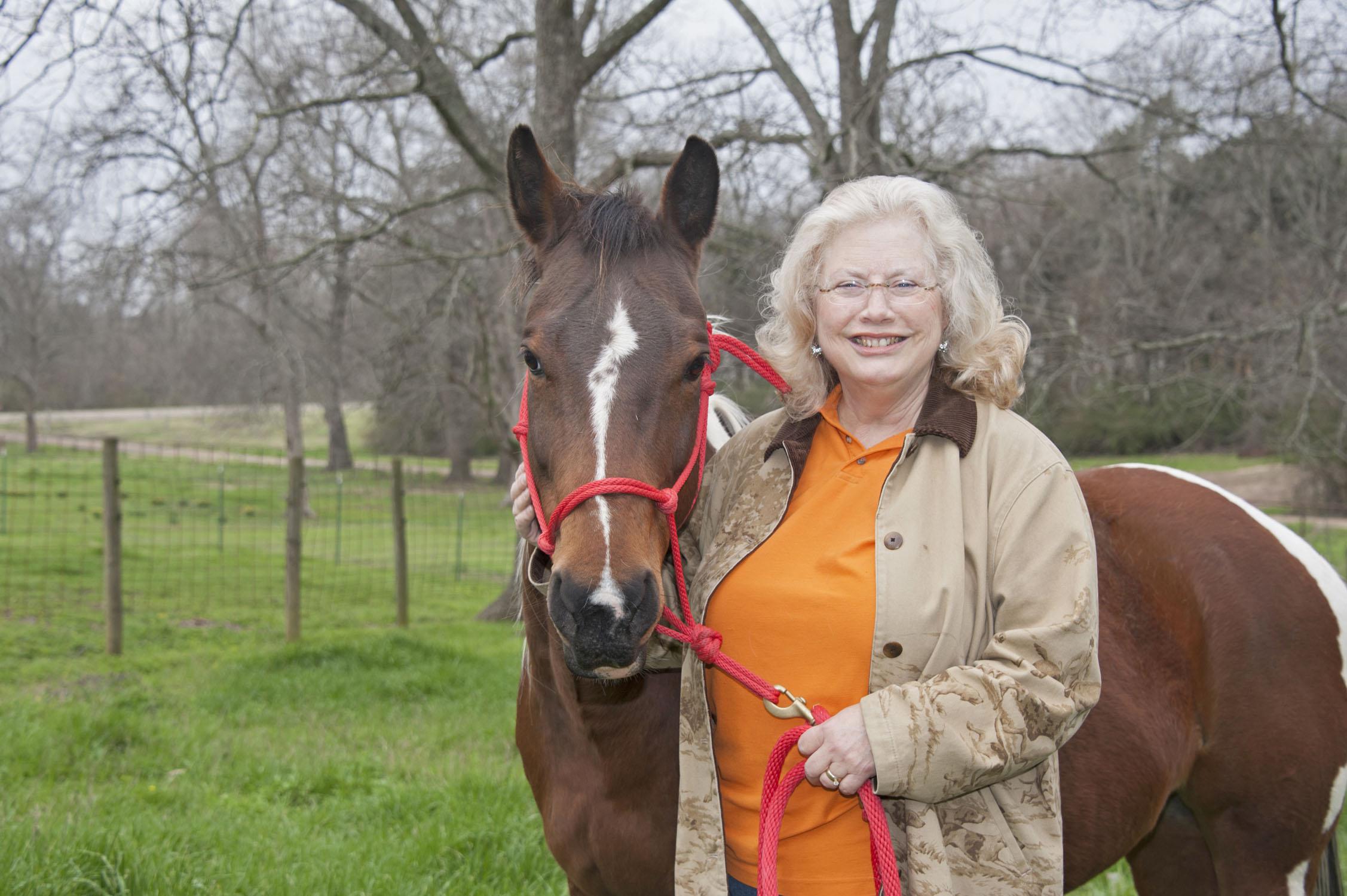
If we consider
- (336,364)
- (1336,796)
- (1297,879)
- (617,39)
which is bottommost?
(1297,879)

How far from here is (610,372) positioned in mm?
1814

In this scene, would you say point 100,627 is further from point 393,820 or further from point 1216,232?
point 1216,232

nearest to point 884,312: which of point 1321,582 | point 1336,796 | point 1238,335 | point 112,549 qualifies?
point 1321,582

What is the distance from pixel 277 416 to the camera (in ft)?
85.3

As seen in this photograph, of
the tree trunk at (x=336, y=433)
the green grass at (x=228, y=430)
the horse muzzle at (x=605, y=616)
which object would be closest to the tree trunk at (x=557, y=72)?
the horse muzzle at (x=605, y=616)

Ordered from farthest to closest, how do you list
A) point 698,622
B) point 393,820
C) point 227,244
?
1. point 227,244
2. point 393,820
3. point 698,622

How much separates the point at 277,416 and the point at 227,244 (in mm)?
12229

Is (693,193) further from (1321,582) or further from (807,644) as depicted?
(1321,582)

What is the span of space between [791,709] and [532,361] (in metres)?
0.87

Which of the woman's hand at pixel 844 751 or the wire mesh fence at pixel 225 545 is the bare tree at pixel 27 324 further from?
the woman's hand at pixel 844 751

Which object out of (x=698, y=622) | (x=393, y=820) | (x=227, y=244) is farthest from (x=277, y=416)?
(x=698, y=622)

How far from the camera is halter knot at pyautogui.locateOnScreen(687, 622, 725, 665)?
1.78m

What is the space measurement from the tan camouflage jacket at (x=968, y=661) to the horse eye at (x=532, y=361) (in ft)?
1.79

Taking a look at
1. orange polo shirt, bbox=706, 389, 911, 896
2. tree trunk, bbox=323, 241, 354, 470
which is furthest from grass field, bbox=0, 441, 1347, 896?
tree trunk, bbox=323, 241, 354, 470
